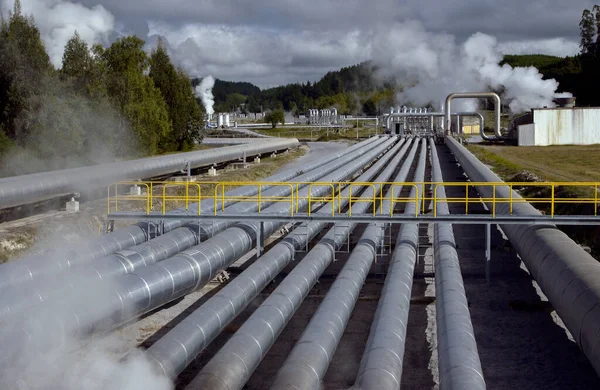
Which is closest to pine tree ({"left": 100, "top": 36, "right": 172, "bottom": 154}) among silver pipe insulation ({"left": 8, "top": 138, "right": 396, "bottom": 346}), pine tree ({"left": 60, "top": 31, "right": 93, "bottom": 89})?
pine tree ({"left": 60, "top": 31, "right": 93, "bottom": 89})

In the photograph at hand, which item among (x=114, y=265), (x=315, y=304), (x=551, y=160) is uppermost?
(x=551, y=160)

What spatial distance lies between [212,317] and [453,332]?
11.3 feet

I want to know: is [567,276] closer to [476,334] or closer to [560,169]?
[476,334]

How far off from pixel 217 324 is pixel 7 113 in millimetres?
23464

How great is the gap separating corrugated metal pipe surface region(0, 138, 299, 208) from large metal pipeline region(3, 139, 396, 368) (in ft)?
24.8

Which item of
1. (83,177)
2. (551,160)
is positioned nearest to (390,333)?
(83,177)

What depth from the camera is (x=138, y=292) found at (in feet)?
34.2

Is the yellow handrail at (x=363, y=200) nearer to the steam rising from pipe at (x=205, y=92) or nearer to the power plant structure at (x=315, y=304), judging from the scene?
the power plant structure at (x=315, y=304)

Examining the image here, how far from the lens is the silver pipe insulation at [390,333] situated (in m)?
7.55

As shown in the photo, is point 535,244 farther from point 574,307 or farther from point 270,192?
point 270,192

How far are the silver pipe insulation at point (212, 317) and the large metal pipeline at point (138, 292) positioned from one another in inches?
33.2

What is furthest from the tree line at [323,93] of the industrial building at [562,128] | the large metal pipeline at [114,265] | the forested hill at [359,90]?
the large metal pipeline at [114,265]

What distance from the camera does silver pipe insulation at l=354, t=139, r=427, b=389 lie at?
7.55m

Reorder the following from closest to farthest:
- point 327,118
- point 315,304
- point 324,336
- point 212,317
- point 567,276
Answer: point 324,336 → point 212,317 → point 567,276 → point 315,304 → point 327,118
